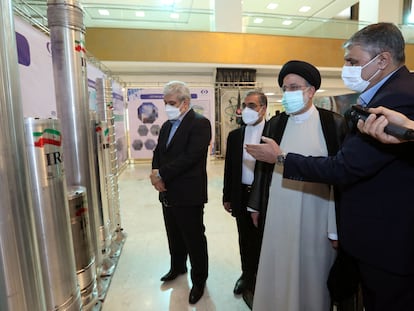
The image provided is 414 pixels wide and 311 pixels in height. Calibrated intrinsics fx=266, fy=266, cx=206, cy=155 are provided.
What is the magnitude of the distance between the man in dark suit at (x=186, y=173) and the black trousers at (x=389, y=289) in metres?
1.15

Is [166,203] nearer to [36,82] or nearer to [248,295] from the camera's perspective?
[248,295]

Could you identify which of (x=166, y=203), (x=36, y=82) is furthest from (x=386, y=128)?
(x=36, y=82)

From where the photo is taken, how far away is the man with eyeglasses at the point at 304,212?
1.33 meters

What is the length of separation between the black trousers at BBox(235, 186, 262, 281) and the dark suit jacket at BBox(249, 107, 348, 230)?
0.76 ft

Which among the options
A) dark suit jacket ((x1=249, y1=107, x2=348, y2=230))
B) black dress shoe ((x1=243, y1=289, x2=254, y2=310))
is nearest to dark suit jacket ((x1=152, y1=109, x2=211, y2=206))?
dark suit jacket ((x1=249, y1=107, x2=348, y2=230))

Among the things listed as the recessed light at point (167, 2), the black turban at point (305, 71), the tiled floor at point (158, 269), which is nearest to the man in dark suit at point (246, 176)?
the tiled floor at point (158, 269)

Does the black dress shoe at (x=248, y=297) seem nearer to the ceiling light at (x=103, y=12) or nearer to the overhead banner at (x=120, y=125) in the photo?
the overhead banner at (x=120, y=125)

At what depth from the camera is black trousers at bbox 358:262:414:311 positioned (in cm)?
98

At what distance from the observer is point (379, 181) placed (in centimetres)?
98

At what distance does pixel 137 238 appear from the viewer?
3.12m

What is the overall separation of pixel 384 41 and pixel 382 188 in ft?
1.80

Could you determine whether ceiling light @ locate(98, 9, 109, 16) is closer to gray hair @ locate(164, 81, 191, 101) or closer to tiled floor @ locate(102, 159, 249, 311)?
tiled floor @ locate(102, 159, 249, 311)

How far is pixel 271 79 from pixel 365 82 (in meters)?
9.02

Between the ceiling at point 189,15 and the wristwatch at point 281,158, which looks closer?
the wristwatch at point 281,158
